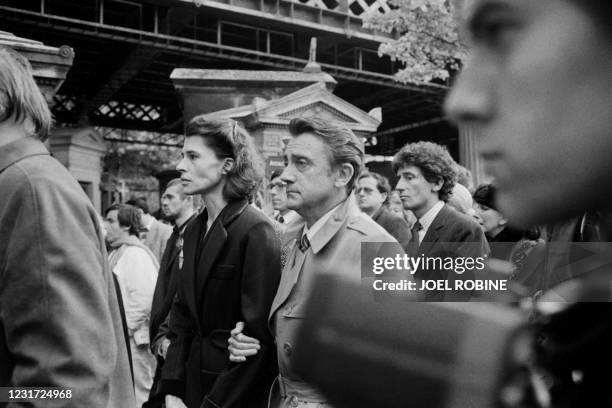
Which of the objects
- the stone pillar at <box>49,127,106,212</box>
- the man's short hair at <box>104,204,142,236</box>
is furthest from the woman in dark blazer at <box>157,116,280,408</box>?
the stone pillar at <box>49,127,106,212</box>

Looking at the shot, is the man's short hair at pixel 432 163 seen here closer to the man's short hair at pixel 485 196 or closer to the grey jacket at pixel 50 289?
the man's short hair at pixel 485 196

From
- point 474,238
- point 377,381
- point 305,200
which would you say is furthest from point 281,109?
point 377,381

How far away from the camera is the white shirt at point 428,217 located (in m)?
5.05

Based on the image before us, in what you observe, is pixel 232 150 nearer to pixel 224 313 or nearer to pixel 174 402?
pixel 224 313

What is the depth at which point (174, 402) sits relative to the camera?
3.71m

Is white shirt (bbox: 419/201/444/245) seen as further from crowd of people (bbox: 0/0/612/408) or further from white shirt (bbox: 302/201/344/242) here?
white shirt (bbox: 302/201/344/242)

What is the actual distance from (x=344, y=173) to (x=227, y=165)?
925mm

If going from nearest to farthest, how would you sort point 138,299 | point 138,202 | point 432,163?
point 432,163
point 138,299
point 138,202

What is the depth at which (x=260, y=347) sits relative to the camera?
346 centimetres

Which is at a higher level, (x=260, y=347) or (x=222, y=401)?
(x=260, y=347)

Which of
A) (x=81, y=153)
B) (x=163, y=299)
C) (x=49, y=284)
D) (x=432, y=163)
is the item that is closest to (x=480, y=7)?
(x=49, y=284)

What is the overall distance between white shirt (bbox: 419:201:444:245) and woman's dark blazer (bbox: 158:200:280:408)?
5.57 ft

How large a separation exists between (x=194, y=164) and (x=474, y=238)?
206 cm

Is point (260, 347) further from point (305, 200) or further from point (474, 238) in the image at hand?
point (474, 238)
